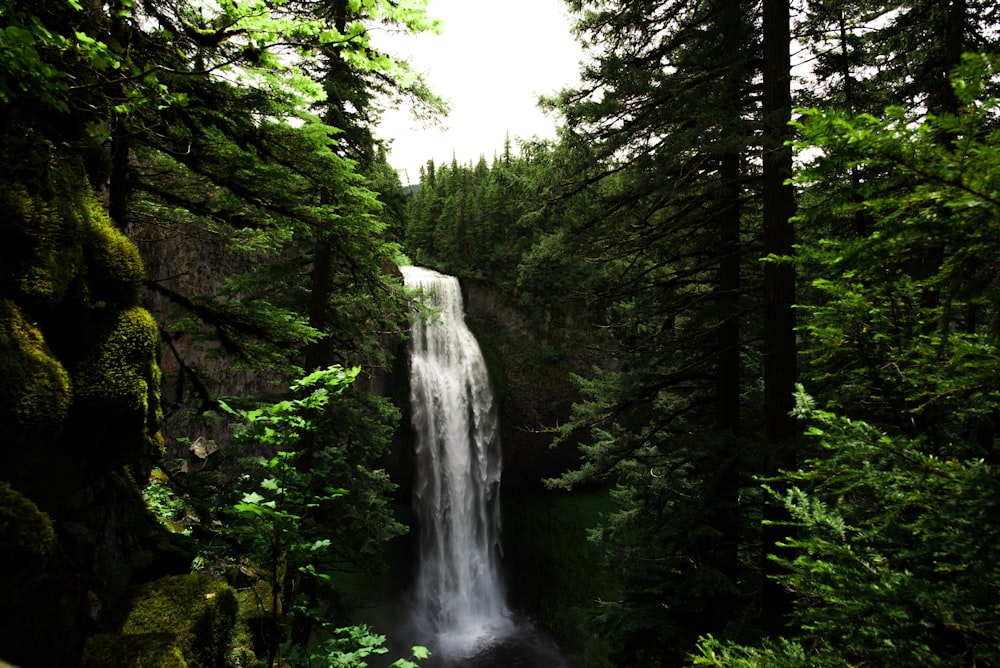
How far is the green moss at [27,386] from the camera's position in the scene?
268cm

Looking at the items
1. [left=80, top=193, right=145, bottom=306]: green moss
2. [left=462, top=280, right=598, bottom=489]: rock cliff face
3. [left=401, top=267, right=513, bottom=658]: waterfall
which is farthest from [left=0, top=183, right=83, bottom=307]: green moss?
[left=462, top=280, right=598, bottom=489]: rock cliff face

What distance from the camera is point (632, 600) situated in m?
7.17

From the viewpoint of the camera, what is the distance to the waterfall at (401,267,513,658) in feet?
58.9

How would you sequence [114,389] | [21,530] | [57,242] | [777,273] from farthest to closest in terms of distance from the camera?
[777,273]
[114,389]
[57,242]
[21,530]

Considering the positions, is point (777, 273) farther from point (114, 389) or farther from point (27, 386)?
point (27, 386)

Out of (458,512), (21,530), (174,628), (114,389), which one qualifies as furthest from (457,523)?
(21,530)

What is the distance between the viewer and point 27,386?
9.18 feet

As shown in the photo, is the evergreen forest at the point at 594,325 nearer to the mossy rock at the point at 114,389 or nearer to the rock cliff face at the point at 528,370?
the mossy rock at the point at 114,389

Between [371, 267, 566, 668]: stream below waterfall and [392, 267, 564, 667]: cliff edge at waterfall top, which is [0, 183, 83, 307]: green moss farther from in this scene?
[392, 267, 564, 667]: cliff edge at waterfall top

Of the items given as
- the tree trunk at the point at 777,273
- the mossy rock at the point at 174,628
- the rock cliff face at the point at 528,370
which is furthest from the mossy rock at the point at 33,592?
the rock cliff face at the point at 528,370

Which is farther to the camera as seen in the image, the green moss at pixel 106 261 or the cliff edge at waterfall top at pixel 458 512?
the cliff edge at waterfall top at pixel 458 512

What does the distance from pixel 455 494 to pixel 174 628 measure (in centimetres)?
1648

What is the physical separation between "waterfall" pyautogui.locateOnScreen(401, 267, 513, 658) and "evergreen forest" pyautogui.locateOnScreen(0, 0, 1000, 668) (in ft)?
30.8

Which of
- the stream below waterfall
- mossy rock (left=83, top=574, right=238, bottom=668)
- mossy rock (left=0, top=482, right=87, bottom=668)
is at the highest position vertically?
mossy rock (left=0, top=482, right=87, bottom=668)
